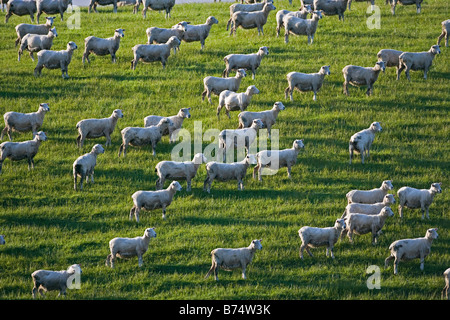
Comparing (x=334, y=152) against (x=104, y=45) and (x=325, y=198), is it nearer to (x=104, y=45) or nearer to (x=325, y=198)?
(x=325, y=198)

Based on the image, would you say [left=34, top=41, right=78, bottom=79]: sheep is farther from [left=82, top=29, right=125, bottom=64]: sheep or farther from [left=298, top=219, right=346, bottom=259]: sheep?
[left=298, top=219, right=346, bottom=259]: sheep

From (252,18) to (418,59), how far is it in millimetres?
8503

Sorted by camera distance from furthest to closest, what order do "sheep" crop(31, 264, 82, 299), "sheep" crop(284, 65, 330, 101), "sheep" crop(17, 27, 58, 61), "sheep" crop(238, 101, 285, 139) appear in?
1. "sheep" crop(17, 27, 58, 61)
2. "sheep" crop(284, 65, 330, 101)
3. "sheep" crop(238, 101, 285, 139)
4. "sheep" crop(31, 264, 82, 299)

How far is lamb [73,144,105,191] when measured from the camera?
30.7 metres

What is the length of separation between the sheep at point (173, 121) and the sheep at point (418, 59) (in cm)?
985

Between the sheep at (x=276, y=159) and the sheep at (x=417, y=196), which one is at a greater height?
the sheep at (x=276, y=159)

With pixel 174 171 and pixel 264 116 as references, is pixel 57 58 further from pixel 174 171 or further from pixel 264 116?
pixel 174 171

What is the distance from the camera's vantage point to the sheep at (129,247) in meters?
25.9

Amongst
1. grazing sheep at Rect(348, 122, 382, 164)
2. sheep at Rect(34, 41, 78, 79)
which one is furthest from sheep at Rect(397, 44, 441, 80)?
sheep at Rect(34, 41, 78, 79)

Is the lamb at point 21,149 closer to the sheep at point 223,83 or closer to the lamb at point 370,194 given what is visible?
the sheep at point 223,83

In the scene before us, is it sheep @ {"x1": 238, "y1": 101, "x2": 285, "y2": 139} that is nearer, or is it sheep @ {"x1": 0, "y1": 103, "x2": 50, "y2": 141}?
sheep @ {"x1": 238, "y1": 101, "x2": 285, "y2": 139}

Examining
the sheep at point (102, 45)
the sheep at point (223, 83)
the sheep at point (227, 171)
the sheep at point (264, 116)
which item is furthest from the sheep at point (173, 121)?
the sheep at point (102, 45)

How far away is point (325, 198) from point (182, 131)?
693 cm

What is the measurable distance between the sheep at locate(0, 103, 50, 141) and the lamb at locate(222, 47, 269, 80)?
308 inches
